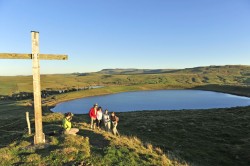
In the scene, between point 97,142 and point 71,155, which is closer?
point 71,155

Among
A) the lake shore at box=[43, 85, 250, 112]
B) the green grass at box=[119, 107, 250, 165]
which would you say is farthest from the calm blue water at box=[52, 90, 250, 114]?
the green grass at box=[119, 107, 250, 165]

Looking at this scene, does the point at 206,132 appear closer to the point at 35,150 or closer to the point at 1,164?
the point at 35,150

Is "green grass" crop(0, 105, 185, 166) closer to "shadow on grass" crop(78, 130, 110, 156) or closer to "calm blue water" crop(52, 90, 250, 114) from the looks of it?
"shadow on grass" crop(78, 130, 110, 156)

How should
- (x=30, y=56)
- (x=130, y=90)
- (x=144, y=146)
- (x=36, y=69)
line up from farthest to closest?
(x=130, y=90), (x=144, y=146), (x=36, y=69), (x=30, y=56)

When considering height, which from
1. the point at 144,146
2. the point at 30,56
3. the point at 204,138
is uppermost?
the point at 30,56

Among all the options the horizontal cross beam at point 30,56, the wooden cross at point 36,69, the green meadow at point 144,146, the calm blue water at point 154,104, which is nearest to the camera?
the green meadow at point 144,146

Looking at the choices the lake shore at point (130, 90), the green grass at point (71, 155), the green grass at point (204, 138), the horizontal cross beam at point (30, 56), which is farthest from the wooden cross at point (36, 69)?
the lake shore at point (130, 90)

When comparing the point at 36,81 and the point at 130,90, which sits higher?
the point at 36,81

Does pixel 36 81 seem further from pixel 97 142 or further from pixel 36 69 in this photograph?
pixel 97 142

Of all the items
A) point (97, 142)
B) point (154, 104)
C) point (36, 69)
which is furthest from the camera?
point (154, 104)

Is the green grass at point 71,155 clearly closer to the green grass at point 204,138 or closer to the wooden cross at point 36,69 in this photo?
the wooden cross at point 36,69

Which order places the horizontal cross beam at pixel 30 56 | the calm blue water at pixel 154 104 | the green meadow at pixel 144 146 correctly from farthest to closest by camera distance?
the calm blue water at pixel 154 104 < the horizontal cross beam at pixel 30 56 < the green meadow at pixel 144 146

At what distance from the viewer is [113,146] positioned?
47.1ft

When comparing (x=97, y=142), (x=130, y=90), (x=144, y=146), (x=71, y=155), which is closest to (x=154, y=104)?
(x=130, y=90)
